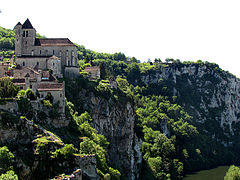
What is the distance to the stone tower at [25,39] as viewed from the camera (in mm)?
88750

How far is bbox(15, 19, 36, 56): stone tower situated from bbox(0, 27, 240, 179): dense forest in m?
13.9

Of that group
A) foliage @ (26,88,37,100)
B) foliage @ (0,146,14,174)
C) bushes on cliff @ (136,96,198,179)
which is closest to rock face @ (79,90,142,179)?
bushes on cliff @ (136,96,198,179)

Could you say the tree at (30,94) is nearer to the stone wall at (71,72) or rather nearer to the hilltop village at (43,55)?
the hilltop village at (43,55)

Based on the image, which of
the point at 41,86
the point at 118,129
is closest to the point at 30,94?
the point at 41,86

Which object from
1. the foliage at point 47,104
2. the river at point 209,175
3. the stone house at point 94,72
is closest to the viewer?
the foliage at point 47,104

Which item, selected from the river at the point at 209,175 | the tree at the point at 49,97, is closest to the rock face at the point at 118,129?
the tree at the point at 49,97

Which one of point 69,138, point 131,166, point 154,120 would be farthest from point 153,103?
point 69,138

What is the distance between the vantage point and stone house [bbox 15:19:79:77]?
84.4 m

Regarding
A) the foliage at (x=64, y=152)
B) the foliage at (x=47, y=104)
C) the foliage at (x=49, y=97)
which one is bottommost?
the foliage at (x=64, y=152)

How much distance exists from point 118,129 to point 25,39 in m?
37.8

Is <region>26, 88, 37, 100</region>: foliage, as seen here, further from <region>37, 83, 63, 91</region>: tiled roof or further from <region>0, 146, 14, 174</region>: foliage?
<region>0, 146, 14, 174</region>: foliage

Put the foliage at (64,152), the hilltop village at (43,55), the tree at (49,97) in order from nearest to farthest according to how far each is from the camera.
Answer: the foliage at (64,152), the tree at (49,97), the hilltop village at (43,55)

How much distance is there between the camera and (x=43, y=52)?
90.3 meters

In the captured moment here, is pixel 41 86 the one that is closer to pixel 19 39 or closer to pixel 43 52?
pixel 43 52
